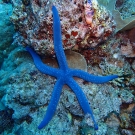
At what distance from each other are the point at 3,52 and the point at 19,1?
2.02 meters

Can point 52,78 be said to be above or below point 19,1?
below

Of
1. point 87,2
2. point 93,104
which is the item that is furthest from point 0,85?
point 87,2

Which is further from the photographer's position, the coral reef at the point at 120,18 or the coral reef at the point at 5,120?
the coral reef at the point at 120,18

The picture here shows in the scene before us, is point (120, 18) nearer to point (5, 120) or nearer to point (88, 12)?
point (88, 12)

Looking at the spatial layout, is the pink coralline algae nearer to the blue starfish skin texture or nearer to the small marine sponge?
the small marine sponge

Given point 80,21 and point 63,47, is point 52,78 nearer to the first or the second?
point 63,47

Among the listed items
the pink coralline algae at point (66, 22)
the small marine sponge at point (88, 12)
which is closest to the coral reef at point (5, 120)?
the pink coralline algae at point (66, 22)

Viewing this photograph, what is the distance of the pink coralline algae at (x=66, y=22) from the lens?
295 centimetres

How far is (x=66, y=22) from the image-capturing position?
9.84 feet

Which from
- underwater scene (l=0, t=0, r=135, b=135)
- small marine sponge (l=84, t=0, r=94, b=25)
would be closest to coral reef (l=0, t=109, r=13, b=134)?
underwater scene (l=0, t=0, r=135, b=135)

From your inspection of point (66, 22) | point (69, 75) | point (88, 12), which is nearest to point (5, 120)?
point (69, 75)

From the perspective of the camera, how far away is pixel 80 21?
308cm

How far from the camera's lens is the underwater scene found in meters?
3.03

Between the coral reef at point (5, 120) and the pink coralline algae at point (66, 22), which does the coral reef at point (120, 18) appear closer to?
the pink coralline algae at point (66, 22)
